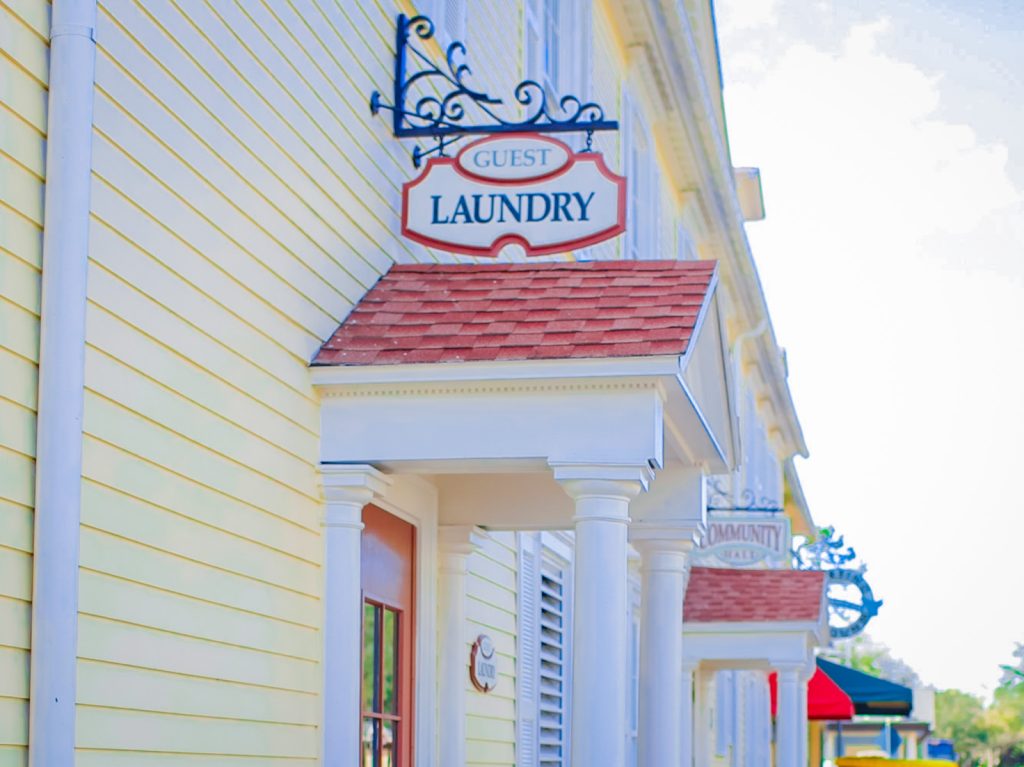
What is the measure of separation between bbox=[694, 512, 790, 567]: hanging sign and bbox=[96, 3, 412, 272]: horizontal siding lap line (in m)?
9.17

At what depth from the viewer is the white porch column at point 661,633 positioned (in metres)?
8.93

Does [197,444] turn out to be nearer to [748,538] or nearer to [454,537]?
[454,537]

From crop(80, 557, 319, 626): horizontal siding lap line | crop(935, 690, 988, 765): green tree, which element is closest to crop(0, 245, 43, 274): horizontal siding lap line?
crop(80, 557, 319, 626): horizontal siding lap line

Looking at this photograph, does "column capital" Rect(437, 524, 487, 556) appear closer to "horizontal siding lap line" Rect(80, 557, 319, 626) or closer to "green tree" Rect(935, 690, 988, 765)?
"horizontal siding lap line" Rect(80, 557, 319, 626)

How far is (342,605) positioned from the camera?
702 centimetres

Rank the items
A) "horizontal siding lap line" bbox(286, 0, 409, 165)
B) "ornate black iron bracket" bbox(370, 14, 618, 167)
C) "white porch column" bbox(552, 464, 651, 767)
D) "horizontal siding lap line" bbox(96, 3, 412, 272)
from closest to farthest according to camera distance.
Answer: "horizontal siding lap line" bbox(96, 3, 412, 272) < "white porch column" bbox(552, 464, 651, 767) < "horizontal siding lap line" bbox(286, 0, 409, 165) < "ornate black iron bracket" bbox(370, 14, 618, 167)

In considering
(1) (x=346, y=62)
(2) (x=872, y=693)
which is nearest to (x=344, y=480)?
(1) (x=346, y=62)

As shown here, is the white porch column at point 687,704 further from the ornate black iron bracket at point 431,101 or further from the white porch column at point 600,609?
the white porch column at point 600,609

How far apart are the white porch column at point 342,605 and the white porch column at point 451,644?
5.69 feet

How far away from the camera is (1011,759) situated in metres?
110

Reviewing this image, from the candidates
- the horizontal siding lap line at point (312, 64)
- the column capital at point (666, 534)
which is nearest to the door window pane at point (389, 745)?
the column capital at point (666, 534)

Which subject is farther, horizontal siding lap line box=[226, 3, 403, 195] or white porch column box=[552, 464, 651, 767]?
white porch column box=[552, 464, 651, 767]

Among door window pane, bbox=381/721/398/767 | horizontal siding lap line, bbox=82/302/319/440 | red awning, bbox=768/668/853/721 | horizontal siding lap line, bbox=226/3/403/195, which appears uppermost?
horizontal siding lap line, bbox=226/3/403/195

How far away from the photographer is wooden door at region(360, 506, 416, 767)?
7879 mm
